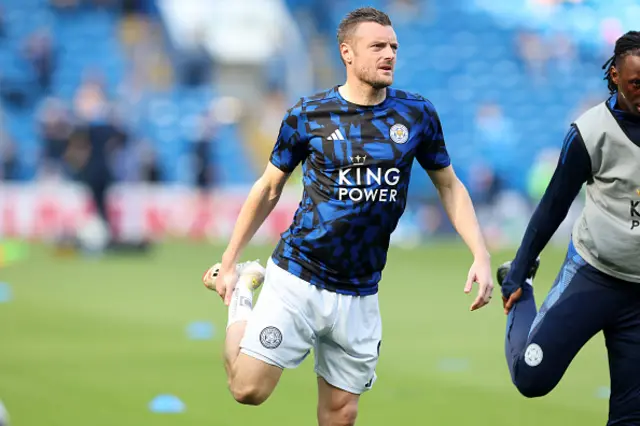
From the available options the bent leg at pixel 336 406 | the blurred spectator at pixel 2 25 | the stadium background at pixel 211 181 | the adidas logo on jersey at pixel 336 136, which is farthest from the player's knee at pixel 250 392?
the blurred spectator at pixel 2 25

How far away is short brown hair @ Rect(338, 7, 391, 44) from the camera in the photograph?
5.97 metres

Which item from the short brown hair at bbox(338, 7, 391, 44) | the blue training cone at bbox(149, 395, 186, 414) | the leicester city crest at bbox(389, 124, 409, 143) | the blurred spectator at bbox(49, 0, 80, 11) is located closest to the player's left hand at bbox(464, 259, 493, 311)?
the leicester city crest at bbox(389, 124, 409, 143)

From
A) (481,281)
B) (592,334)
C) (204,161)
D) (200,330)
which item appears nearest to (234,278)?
(481,281)

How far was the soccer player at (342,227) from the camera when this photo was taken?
5.86 m

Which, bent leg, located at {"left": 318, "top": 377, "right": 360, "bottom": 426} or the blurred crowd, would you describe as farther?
the blurred crowd

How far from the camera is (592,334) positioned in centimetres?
596

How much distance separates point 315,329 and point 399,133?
1.08m

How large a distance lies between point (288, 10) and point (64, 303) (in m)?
19.3

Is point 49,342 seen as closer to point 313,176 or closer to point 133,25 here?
point 313,176

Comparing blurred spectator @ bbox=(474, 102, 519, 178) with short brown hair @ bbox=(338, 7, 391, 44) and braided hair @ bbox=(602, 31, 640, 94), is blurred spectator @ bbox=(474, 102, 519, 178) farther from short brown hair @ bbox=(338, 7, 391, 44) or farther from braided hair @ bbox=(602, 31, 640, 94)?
braided hair @ bbox=(602, 31, 640, 94)

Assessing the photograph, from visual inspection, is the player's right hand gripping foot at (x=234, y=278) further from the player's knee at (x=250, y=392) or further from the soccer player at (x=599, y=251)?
the soccer player at (x=599, y=251)

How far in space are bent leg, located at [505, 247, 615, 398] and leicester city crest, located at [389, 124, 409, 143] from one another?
3.66ft

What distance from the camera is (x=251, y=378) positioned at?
5.89 meters

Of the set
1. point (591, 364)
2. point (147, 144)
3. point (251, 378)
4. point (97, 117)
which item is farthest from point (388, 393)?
point (147, 144)
